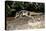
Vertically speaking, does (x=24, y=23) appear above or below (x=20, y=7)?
below

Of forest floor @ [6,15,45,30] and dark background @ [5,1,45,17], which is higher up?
dark background @ [5,1,45,17]

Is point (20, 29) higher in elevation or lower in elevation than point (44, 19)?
lower

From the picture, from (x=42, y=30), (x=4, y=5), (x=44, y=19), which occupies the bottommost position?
(x=42, y=30)

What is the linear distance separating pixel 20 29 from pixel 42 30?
24cm

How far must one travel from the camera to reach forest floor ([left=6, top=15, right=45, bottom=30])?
0.85 meters

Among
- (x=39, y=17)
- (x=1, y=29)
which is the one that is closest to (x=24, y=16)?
(x=39, y=17)

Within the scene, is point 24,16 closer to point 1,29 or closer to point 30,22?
point 30,22

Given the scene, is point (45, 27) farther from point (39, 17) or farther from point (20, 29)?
point (20, 29)

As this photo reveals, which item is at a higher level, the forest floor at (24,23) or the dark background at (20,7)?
the dark background at (20,7)

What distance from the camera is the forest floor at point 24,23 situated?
0.85 meters

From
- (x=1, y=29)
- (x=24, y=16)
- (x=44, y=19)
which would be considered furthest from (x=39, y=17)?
(x=1, y=29)

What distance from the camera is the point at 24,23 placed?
87cm

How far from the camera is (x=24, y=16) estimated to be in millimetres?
872

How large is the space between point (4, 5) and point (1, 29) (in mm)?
248
